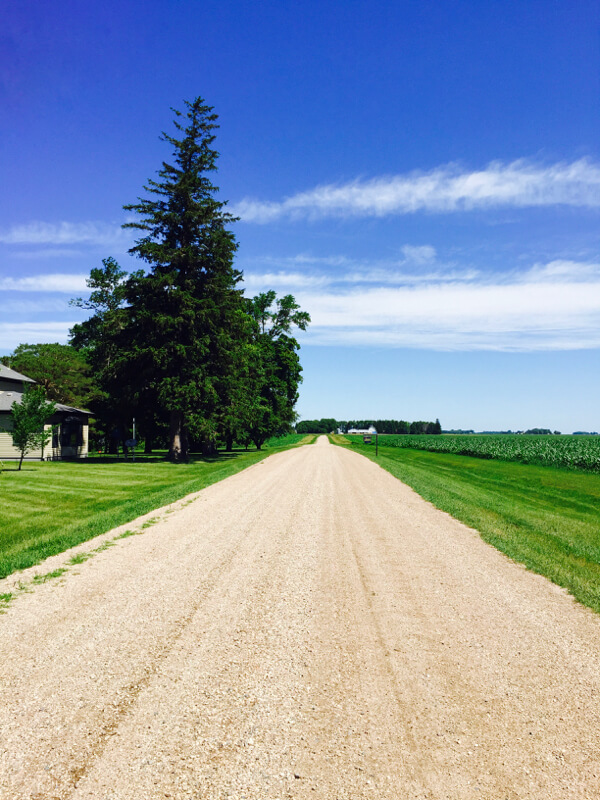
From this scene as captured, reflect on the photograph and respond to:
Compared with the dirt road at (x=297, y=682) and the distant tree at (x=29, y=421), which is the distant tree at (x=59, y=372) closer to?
the distant tree at (x=29, y=421)

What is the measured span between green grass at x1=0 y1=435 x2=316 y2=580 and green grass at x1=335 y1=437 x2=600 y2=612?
26.7 ft

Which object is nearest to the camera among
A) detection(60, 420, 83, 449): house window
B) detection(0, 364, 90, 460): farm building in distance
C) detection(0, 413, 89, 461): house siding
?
detection(0, 413, 89, 461): house siding

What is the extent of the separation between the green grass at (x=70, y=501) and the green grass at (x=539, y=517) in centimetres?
812

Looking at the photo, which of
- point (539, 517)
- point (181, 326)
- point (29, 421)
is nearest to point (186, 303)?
point (181, 326)

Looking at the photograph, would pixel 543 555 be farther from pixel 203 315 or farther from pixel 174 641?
pixel 203 315

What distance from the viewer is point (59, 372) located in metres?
51.7

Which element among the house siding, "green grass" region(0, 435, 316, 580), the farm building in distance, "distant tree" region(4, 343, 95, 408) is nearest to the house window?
the farm building in distance

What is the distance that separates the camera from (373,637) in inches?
209

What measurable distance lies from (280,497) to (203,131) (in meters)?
28.2

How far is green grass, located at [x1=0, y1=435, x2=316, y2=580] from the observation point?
9.29m

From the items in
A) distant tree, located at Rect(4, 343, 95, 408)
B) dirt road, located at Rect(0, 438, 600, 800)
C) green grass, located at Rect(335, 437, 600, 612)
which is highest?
distant tree, located at Rect(4, 343, 95, 408)

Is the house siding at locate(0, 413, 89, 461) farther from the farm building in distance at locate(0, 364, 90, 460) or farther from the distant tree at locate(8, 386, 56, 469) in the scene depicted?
the distant tree at locate(8, 386, 56, 469)

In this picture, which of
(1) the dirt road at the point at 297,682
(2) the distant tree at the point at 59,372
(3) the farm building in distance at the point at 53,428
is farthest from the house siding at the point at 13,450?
(1) the dirt road at the point at 297,682

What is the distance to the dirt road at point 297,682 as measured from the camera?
323 centimetres
